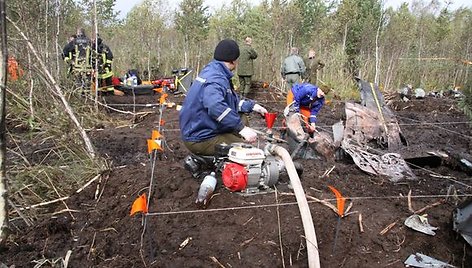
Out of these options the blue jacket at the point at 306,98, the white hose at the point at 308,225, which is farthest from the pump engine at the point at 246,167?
the blue jacket at the point at 306,98

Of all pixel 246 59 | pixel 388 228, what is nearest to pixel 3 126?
pixel 388 228

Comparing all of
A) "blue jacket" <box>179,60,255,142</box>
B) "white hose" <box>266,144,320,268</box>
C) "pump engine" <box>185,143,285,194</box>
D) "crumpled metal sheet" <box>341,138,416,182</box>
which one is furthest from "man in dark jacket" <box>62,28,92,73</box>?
"white hose" <box>266,144,320,268</box>

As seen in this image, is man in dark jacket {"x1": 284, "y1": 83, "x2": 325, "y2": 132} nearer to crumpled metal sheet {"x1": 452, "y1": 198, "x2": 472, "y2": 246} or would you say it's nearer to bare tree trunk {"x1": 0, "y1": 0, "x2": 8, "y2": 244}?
crumpled metal sheet {"x1": 452, "y1": 198, "x2": 472, "y2": 246}

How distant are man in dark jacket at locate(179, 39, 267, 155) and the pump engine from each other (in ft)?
0.62

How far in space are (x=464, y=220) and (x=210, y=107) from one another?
2302mm

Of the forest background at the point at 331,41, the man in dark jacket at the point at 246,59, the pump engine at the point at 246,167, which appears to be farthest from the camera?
the forest background at the point at 331,41

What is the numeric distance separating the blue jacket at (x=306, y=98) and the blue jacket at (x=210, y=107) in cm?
224

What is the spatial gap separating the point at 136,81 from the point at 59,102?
316 inches

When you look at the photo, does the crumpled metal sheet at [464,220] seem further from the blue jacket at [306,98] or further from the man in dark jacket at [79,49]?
the man in dark jacket at [79,49]

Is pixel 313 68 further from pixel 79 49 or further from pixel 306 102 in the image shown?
pixel 306 102

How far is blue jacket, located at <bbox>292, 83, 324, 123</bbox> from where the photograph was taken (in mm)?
6332

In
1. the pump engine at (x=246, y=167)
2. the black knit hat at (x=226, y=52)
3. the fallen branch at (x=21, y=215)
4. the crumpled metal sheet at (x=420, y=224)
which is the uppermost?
the black knit hat at (x=226, y=52)

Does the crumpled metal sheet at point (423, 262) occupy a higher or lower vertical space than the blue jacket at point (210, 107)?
lower

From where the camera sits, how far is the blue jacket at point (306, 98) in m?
6.33
